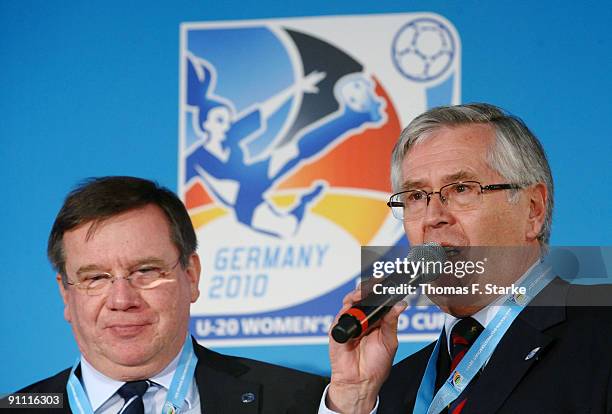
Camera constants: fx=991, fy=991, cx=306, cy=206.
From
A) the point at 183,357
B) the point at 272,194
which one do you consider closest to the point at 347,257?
the point at 272,194

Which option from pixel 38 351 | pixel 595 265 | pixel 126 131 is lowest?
pixel 38 351

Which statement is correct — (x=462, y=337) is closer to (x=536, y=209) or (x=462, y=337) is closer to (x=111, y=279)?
(x=536, y=209)

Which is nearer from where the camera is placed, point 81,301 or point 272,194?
point 81,301

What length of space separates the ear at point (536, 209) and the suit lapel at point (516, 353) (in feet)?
0.65

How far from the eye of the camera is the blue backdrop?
3416 millimetres

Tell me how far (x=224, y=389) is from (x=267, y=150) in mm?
975

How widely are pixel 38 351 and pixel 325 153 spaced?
4.12 feet

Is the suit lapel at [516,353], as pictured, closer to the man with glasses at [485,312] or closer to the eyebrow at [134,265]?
the man with glasses at [485,312]

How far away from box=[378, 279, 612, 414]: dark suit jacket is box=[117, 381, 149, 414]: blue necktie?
98 centimetres

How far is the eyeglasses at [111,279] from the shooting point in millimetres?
2883

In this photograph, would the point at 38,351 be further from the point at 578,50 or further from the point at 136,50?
the point at 578,50

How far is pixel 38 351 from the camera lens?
11.7ft

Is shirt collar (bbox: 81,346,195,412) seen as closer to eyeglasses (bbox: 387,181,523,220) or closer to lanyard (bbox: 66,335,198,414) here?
lanyard (bbox: 66,335,198,414)

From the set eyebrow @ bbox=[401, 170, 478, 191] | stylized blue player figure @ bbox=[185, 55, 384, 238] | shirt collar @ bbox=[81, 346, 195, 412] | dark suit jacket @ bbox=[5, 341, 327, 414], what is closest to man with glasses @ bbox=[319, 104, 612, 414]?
eyebrow @ bbox=[401, 170, 478, 191]
